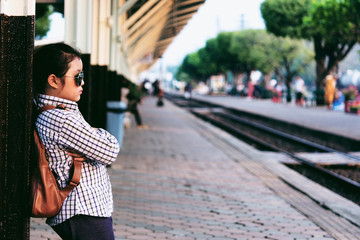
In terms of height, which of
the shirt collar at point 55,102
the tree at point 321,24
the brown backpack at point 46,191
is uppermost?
the tree at point 321,24

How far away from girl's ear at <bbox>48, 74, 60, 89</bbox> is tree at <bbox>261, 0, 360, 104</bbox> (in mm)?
21099

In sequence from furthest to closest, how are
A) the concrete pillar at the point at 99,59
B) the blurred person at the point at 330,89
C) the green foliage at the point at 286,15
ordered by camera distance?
the green foliage at the point at 286,15
the blurred person at the point at 330,89
the concrete pillar at the point at 99,59

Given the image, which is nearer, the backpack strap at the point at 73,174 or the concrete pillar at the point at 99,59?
the backpack strap at the point at 73,174

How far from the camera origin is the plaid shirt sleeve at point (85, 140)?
2.33 meters

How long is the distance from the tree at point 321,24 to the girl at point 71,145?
69.1ft

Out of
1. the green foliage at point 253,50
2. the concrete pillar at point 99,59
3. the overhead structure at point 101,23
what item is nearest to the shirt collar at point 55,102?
the overhead structure at point 101,23

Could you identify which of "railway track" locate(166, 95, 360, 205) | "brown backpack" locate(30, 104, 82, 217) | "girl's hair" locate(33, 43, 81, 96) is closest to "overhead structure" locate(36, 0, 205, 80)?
"girl's hair" locate(33, 43, 81, 96)

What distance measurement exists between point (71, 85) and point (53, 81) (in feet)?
0.24

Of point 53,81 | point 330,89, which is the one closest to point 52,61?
point 53,81

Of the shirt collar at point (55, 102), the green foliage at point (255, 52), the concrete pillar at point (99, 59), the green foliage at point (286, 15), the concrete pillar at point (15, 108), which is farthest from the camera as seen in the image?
the green foliage at point (255, 52)

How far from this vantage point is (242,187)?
766cm

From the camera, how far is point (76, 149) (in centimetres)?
234

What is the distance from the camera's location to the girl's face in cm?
240

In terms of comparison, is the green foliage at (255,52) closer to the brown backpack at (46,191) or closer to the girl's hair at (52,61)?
the girl's hair at (52,61)
